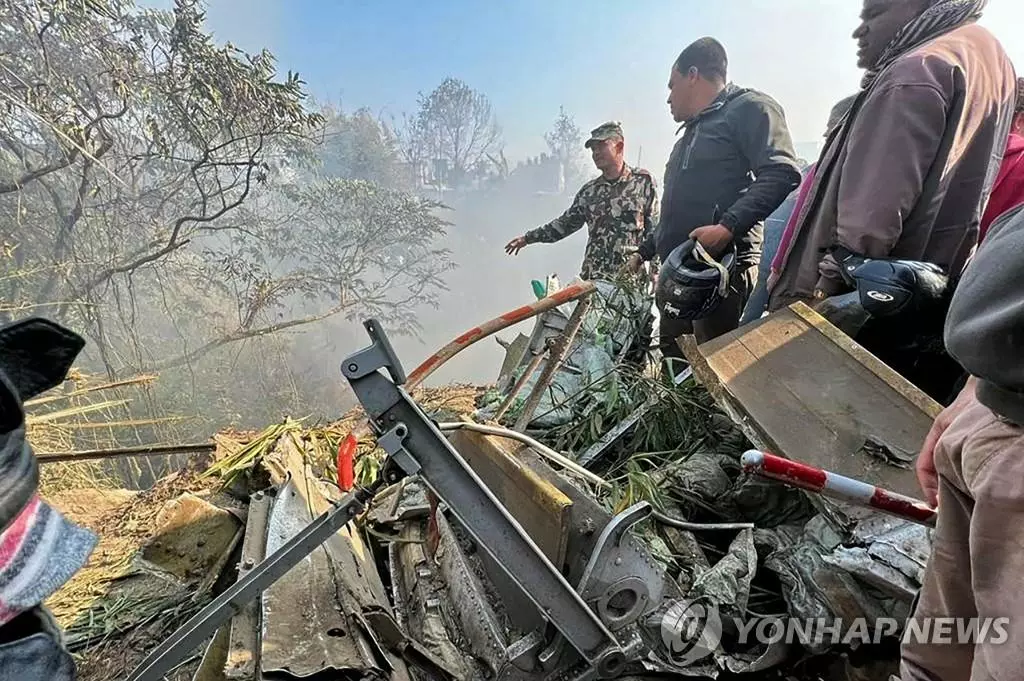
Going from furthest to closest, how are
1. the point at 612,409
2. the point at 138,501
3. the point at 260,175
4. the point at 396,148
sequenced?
the point at 396,148
the point at 260,175
the point at 138,501
the point at 612,409

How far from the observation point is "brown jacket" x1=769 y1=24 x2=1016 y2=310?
83.7 inches

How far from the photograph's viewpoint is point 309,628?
1.70m

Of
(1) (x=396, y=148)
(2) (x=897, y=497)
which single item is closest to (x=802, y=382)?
(2) (x=897, y=497)

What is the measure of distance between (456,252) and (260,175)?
16.2 meters

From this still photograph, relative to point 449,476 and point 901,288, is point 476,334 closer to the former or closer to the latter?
point 449,476

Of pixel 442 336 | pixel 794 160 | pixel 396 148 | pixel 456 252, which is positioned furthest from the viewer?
pixel 456 252

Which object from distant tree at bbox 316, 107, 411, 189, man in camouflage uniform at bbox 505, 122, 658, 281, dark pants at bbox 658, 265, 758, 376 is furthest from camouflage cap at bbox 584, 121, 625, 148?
distant tree at bbox 316, 107, 411, 189

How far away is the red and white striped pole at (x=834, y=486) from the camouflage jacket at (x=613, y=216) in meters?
3.83

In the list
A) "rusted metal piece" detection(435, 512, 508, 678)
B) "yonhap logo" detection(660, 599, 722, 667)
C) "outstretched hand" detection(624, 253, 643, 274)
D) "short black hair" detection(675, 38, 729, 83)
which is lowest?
"yonhap logo" detection(660, 599, 722, 667)

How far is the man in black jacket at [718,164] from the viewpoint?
338cm

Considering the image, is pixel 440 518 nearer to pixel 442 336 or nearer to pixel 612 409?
pixel 612 409

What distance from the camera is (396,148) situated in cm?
2052

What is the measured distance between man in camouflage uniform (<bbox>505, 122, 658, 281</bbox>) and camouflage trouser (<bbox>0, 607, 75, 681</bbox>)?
452 cm

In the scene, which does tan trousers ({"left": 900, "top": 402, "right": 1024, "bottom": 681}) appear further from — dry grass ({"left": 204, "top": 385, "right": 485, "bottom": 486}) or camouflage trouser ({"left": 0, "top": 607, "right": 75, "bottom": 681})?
dry grass ({"left": 204, "top": 385, "right": 485, "bottom": 486})
